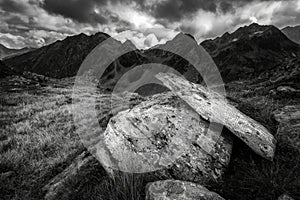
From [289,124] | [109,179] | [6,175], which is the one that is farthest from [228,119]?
[6,175]

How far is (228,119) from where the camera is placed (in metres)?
5.30

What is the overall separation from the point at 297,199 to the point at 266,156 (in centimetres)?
113

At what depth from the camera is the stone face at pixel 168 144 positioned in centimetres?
453

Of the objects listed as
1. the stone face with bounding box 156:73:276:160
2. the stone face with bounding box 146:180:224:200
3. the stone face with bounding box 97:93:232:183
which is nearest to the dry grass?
the stone face with bounding box 97:93:232:183

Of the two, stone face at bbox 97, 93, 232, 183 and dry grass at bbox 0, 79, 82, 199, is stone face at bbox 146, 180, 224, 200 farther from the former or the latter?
dry grass at bbox 0, 79, 82, 199

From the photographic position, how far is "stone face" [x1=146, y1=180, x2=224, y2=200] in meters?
3.50

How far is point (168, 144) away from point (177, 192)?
1.38 metres

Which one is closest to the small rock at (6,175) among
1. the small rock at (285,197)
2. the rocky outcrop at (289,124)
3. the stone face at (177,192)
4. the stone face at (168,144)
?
the stone face at (168,144)

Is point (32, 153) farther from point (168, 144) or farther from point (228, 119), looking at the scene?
point (228, 119)

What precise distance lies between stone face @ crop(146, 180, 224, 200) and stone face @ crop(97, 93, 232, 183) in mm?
636

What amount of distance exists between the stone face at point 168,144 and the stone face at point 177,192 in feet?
2.09

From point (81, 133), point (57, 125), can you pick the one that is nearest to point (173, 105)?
point (81, 133)

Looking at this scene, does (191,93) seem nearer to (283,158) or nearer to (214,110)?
(214,110)

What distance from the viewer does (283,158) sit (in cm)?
482
